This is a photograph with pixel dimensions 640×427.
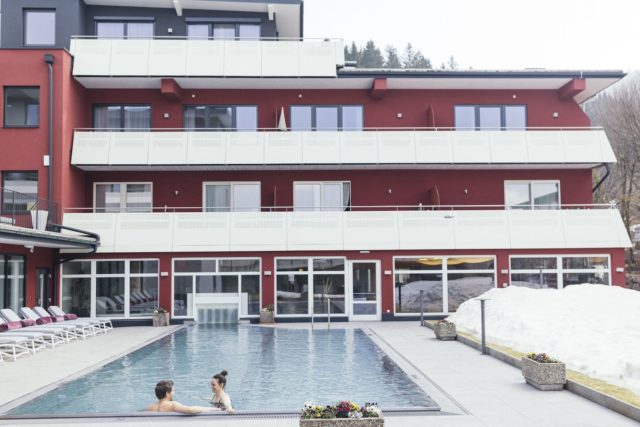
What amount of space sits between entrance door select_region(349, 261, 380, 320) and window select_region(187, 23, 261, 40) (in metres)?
11.8

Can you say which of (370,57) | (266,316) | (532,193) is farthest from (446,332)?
(370,57)

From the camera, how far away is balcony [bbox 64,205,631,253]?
25.8m

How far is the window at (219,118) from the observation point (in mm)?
28812

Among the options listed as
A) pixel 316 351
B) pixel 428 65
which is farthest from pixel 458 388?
pixel 428 65

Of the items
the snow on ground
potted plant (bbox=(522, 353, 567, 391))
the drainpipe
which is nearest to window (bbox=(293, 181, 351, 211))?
the snow on ground

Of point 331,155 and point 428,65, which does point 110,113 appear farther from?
point 428,65

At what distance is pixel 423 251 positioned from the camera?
1045 inches

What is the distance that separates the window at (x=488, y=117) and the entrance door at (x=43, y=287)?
18336 mm

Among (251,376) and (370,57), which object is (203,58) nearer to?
(251,376)

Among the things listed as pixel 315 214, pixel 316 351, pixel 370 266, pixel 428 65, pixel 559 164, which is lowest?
pixel 316 351

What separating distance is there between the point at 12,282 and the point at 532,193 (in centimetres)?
2154

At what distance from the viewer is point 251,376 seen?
14531mm

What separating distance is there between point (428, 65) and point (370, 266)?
255 ft

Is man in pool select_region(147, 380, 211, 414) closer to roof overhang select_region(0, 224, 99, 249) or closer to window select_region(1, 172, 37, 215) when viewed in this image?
roof overhang select_region(0, 224, 99, 249)
